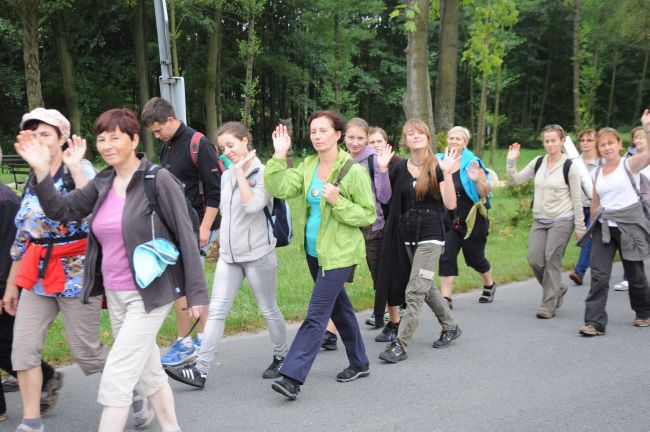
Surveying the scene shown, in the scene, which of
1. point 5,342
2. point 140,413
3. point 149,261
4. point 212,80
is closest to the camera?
point 149,261

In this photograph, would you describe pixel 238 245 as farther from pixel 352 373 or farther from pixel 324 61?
pixel 324 61

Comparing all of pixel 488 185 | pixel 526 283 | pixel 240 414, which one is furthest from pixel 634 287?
pixel 240 414

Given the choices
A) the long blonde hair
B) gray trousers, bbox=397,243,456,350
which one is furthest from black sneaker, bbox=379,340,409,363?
the long blonde hair

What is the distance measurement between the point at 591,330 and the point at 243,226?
3537 millimetres

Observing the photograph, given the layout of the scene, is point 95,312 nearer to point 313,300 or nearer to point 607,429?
point 313,300

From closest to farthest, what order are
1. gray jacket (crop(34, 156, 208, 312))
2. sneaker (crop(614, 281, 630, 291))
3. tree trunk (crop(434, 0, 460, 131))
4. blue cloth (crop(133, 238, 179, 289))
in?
blue cloth (crop(133, 238, 179, 289))
gray jacket (crop(34, 156, 208, 312))
sneaker (crop(614, 281, 630, 291))
tree trunk (crop(434, 0, 460, 131))

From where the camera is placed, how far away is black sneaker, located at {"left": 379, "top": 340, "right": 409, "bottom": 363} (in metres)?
5.35

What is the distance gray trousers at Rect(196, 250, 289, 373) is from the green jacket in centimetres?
53

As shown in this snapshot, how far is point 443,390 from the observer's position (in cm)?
471

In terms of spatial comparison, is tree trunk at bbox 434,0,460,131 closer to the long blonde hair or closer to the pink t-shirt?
the long blonde hair

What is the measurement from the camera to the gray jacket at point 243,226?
15.7 ft

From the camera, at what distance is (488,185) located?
6.75 m

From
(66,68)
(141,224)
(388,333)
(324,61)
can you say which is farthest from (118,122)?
(324,61)

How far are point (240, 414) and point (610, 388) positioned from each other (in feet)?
8.84
